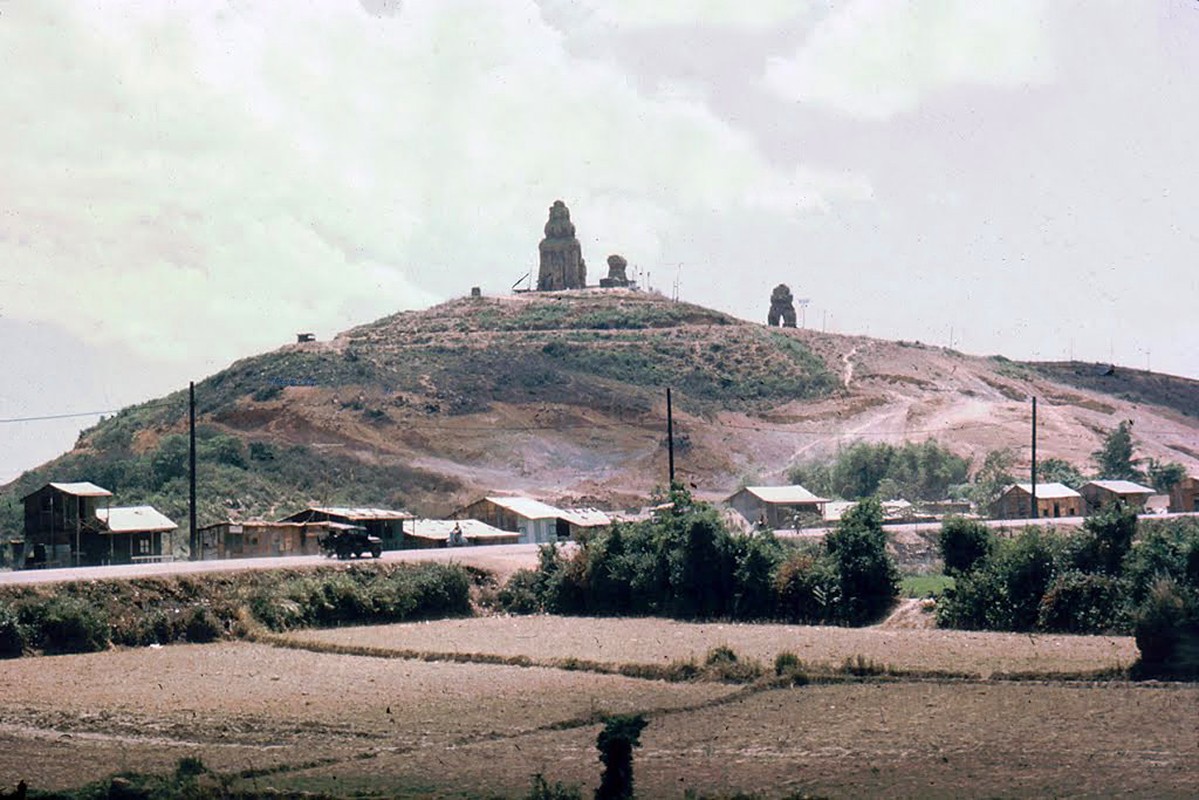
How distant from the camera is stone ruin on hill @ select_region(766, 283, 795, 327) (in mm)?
162500

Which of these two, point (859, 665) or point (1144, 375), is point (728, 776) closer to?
point (859, 665)

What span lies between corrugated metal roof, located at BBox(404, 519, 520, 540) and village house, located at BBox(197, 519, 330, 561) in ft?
14.0

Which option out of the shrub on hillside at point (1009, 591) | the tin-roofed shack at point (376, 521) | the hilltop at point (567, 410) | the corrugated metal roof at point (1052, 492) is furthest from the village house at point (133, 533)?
the corrugated metal roof at point (1052, 492)

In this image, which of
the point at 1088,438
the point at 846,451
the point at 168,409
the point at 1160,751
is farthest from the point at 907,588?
the point at 168,409

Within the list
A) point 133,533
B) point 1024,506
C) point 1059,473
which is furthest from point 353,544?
point 1059,473

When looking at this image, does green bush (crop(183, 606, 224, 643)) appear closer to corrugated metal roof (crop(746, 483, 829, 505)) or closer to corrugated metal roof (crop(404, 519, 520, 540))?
corrugated metal roof (crop(404, 519, 520, 540))

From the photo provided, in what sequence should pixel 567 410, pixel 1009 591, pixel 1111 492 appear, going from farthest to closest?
1. pixel 567 410
2. pixel 1111 492
3. pixel 1009 591

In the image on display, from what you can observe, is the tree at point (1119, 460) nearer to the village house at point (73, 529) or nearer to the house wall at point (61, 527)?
the village house at point (73, 529)

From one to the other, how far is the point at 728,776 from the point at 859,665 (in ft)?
39.0

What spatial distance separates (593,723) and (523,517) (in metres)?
45.7

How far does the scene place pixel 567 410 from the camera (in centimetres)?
11644

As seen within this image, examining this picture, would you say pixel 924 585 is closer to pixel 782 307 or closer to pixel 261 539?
pixel 261 539

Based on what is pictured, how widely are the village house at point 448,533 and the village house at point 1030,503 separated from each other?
1003 inches

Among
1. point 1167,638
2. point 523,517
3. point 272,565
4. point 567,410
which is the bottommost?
point 1167,638
